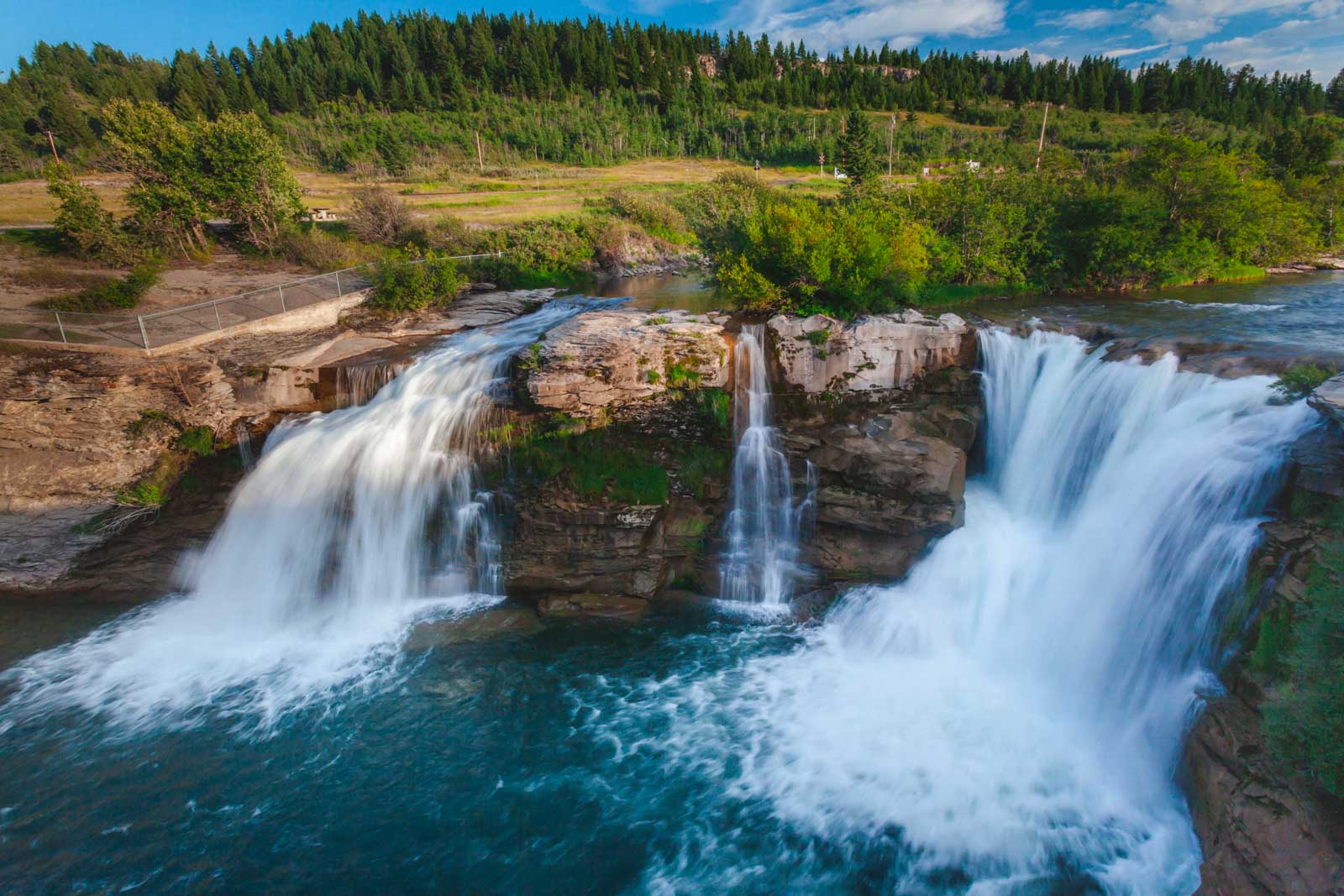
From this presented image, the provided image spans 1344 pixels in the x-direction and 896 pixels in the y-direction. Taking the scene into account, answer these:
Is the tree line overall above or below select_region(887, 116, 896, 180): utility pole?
above

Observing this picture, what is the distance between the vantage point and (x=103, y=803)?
31.4 feet

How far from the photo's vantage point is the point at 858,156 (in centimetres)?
4212

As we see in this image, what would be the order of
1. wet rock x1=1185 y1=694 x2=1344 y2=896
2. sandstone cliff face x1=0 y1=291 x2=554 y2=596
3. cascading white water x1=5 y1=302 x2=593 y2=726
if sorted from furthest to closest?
sandstone cliff face x1=0 y1=291 x2=554 y2=596 < cascading white water x1=5 y1=302 x2=593 y2=726 < wet rock x1=1185 y1=694 x2=1344 y2=896

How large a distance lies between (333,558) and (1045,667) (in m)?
14.0

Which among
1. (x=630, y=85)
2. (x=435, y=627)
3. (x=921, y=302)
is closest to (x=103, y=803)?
(x=435, y=627)

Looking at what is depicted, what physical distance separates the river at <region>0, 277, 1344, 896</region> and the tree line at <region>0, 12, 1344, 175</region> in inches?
3150

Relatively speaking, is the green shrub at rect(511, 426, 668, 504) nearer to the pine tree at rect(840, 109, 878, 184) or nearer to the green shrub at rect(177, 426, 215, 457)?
the green shrub at rect(177, 426, 215, 457)

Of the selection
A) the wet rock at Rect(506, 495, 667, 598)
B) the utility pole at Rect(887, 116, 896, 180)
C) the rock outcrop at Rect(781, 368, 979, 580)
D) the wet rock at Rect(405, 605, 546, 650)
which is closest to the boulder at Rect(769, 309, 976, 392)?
the rock outcrop at Rect(781, 368, 979, 580)

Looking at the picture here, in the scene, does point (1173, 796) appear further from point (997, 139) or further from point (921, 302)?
point (997, 139)

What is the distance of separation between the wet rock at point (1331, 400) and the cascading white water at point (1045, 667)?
0.49m

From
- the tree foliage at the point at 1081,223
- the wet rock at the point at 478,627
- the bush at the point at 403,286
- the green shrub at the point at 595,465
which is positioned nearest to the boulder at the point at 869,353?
the tree foliage at the point at 1081,223

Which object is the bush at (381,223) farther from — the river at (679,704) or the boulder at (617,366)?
the boulder at (617,366)

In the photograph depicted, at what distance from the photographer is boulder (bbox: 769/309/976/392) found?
14383 mm

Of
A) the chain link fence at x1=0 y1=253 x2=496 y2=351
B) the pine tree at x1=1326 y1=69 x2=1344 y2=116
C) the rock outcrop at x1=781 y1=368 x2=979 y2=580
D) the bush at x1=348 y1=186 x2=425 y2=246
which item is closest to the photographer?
the rock outcrop at x1=781 y1=368 x2=979 y2=580
